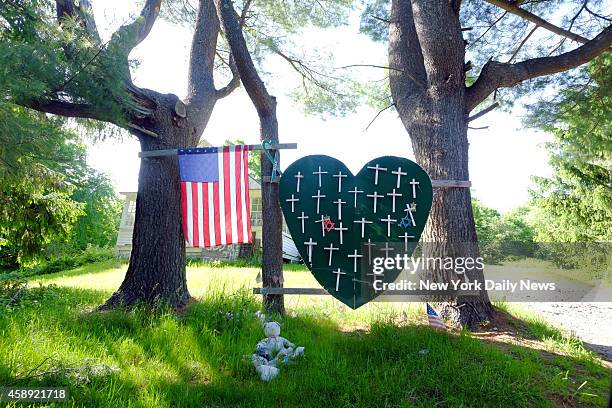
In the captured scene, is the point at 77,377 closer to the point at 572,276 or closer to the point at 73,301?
the point at 73,301

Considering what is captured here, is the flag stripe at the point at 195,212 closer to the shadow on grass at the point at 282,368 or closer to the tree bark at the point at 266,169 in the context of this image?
the tree bark at the point at 266,169

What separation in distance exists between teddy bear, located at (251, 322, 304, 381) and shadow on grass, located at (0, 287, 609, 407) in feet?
0.22

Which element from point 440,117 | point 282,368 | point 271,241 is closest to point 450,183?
point 440,117

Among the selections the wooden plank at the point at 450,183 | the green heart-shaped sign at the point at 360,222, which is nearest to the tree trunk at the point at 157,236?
the wooden plank at the point at 450,183

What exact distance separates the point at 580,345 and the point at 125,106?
498 centimetres

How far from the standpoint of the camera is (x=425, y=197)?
3041 mm

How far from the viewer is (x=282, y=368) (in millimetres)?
2652

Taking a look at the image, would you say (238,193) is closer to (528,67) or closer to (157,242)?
(157,242)

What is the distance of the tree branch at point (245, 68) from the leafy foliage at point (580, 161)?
474cm

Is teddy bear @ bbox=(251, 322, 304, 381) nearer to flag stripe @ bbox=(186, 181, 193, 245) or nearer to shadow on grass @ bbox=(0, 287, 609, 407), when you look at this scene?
shadow on grass @ bbox=(0, 287, 609, 407)

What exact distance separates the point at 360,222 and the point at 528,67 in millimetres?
2896

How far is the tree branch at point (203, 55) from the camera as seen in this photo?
16.8 ft

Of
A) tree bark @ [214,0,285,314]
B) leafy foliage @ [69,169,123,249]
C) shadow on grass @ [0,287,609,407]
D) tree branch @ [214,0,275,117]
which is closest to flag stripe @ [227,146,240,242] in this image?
tree bark @ [214,0,285,314]

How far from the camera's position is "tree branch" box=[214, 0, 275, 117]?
3.95 metres
